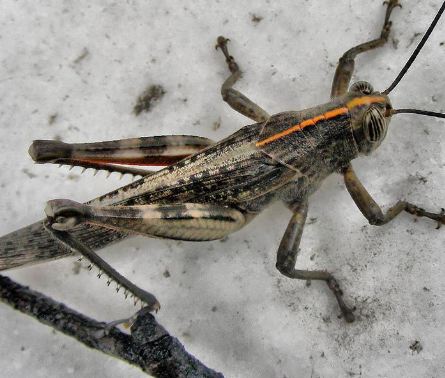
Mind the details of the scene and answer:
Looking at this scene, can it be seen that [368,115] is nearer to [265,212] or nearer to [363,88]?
[363,88]

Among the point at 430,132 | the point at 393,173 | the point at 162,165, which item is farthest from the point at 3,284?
the point at 430,132

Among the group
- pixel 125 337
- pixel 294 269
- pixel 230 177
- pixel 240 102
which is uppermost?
pixel 240 102

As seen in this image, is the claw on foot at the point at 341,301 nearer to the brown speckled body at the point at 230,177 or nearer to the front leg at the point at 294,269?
the front leg at the point at 294,269

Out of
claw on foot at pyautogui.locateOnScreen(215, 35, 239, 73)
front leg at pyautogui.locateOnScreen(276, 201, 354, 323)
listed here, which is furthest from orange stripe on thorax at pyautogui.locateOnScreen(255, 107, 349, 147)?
claw on foot at pyautogui.locateOnScreen(215, 35, 239, 73)

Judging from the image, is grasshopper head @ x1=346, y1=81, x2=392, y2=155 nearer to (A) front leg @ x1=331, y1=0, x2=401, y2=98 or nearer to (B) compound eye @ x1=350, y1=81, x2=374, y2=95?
(B) compound eye @ x1=350, y1=81, x2=374, y2=95

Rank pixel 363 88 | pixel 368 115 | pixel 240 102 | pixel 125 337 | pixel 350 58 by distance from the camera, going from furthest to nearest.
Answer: pixel 240 102, pixel 350 58, pixel 363 88, pixel 368 115, pixel 125 337

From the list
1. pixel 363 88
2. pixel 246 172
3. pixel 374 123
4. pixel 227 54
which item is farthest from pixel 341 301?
pixel 227 54

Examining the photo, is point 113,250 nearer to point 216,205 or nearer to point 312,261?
point 216,205

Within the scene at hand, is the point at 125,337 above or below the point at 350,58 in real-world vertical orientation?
below
